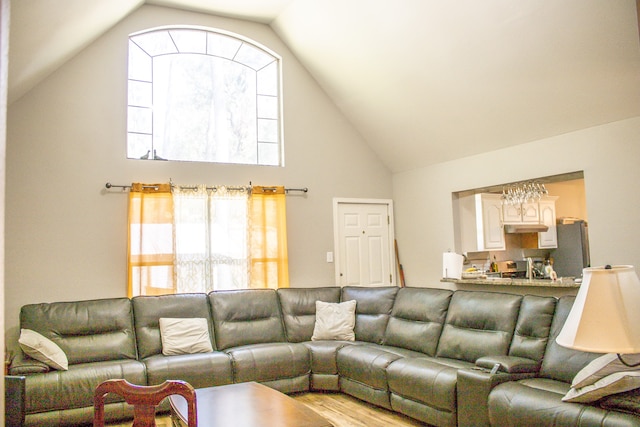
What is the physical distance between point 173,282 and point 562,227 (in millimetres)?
5735

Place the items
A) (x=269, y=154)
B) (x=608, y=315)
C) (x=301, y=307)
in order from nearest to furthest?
(x=608, y=315) → (x=301, y=307) → (x=269, y=154)

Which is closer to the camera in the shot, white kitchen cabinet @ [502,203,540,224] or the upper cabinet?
the upper cabinet

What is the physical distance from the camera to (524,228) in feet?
23.9

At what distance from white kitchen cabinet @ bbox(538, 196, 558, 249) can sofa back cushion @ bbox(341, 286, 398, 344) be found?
12.0 ft

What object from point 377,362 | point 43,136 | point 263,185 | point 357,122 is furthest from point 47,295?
point 357,122

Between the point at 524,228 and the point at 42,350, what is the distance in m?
6.15

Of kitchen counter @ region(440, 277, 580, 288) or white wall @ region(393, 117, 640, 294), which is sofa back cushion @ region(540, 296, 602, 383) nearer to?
white wall @ region(393, 117, 640, 294)

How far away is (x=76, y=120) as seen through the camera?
511 cm

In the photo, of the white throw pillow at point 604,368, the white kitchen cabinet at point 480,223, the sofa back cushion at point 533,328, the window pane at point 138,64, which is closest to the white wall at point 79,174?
the window pane at point 138,64

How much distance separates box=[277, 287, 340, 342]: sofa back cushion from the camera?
5207 mm

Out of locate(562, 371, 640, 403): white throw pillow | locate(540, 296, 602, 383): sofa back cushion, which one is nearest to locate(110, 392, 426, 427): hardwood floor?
locate(540, 296, 602, 383): sofa back cushion

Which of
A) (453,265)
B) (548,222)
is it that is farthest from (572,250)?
(453,265)

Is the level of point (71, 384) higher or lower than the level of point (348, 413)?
higher

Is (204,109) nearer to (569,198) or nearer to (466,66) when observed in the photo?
(466,66)
